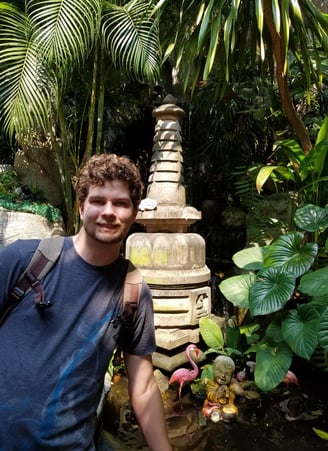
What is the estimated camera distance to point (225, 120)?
558cm

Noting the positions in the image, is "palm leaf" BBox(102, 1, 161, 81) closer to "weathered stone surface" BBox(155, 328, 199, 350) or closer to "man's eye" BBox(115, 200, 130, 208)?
"weathered stone surface" BBox(155, 328, 199, 350)

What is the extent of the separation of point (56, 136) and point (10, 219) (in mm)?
1522

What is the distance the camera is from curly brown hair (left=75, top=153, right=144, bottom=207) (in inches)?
39.4

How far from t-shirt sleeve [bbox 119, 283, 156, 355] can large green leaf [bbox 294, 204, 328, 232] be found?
7.53 feet

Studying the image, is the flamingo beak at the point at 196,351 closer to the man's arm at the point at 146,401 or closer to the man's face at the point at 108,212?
the man's arm at the point at 146,401

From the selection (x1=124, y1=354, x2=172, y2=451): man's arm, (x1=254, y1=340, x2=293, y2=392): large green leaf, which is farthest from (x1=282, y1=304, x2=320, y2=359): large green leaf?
(x1=124, y1=354, x2=172, y2=451): man's arm

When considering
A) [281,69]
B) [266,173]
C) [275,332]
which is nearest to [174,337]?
[275,332]

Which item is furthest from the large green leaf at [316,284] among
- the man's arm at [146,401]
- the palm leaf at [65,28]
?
the palm leaf at [65,28]

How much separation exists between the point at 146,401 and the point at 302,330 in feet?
5.71

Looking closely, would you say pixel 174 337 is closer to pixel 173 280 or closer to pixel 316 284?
pixel 173 280

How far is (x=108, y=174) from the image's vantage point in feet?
3.29

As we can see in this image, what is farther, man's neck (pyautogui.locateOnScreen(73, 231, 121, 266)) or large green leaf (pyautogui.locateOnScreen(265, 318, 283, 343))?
large green leaf (pyautogui.locateOnScreen(265, 318, 283, 343))

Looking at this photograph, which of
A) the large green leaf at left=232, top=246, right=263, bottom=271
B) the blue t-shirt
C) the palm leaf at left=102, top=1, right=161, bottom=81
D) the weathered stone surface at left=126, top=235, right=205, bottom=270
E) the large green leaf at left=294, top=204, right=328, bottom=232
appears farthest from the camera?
the palm leaf at left=102, top=1, right=161, bottom=81

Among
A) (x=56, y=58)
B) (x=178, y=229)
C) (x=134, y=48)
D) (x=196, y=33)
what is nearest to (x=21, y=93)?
(x=56, y=58)
